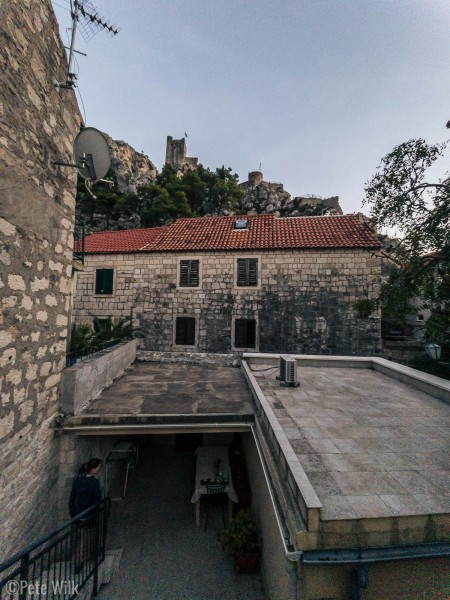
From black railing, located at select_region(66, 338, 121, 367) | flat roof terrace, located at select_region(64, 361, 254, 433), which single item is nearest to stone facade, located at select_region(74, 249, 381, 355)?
flat roof terrace, located at select_region(64, 361, 254, 433)

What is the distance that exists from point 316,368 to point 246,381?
2720 mm

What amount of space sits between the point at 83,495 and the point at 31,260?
162 inches

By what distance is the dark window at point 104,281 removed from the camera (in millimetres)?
14008

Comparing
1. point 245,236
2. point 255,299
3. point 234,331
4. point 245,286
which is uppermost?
point 245,236

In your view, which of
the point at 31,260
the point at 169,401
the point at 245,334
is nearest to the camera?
the point at 31,260

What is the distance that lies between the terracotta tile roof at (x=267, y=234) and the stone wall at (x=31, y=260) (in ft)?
29.6

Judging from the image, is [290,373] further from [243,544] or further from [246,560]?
[246,560]

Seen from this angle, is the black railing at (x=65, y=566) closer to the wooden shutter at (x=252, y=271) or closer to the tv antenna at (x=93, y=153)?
the tv antenna at (x=93, y=153)

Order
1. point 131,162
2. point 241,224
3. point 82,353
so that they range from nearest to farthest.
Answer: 1. point 82,353
2. point 241,224
3. point 131,162

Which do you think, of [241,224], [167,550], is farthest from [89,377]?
[241,224]

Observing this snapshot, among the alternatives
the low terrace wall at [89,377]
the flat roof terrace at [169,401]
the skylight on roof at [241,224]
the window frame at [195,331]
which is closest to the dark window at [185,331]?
the window frame at [195,331]

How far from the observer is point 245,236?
1394 centimetres

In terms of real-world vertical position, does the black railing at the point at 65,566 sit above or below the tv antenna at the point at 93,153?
below

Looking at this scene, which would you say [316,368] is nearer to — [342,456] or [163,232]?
[342,456]
